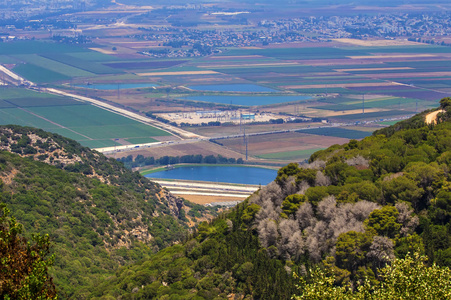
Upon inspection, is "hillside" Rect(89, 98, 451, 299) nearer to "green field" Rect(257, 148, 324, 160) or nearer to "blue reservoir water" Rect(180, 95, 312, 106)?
"green field" Rect(257, 148, 324, 160)

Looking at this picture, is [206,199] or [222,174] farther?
[222,174]

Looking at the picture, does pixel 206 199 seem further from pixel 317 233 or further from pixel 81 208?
pixel 317 233

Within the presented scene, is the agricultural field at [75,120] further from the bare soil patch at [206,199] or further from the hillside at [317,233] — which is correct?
the hillside at [317,233]

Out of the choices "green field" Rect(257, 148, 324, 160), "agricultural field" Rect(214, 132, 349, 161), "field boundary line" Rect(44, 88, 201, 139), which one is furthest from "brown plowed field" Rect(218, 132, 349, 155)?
"field boundary line" Rect(44, 88, 201, 139)

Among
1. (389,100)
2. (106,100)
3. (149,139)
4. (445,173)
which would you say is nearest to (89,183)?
(445,173)

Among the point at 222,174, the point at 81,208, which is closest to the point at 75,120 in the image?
the point at 222,174

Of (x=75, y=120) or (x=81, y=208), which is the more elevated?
(x=81, y=208)
